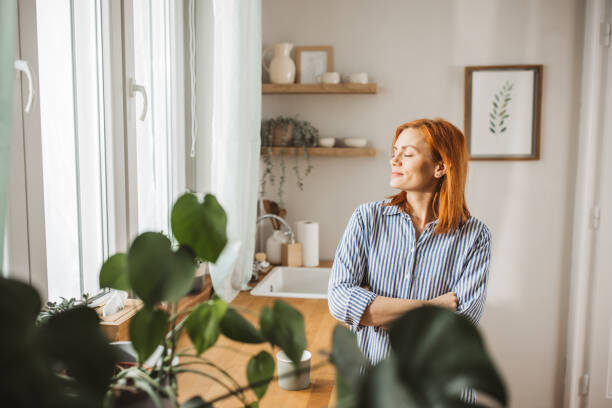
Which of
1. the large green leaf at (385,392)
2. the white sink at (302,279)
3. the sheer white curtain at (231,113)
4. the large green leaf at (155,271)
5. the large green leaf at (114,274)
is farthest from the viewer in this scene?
the white sink at (302,279)

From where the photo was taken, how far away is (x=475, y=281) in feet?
4.25

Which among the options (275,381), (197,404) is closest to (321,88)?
(275,381)

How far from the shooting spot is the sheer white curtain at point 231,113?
184 centimetres

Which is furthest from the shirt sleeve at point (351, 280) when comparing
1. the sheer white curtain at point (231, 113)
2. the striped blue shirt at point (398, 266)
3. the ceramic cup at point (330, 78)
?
the ceramic cup at point (330, 78)

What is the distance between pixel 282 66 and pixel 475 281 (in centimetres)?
169

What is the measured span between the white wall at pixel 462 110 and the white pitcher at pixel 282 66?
18cm

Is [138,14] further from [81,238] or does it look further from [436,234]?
[436,234]

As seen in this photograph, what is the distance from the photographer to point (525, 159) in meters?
2.60

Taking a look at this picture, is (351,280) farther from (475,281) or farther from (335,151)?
(335,151)

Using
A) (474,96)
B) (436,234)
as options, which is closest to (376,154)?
(474,96)

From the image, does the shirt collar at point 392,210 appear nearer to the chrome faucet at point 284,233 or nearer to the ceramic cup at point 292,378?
the ceramic cup at point 292,378

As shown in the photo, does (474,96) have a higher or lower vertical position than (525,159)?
higher

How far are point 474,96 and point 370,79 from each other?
59 centimetres

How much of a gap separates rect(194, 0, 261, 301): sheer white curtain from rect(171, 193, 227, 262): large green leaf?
1190 millimetres
